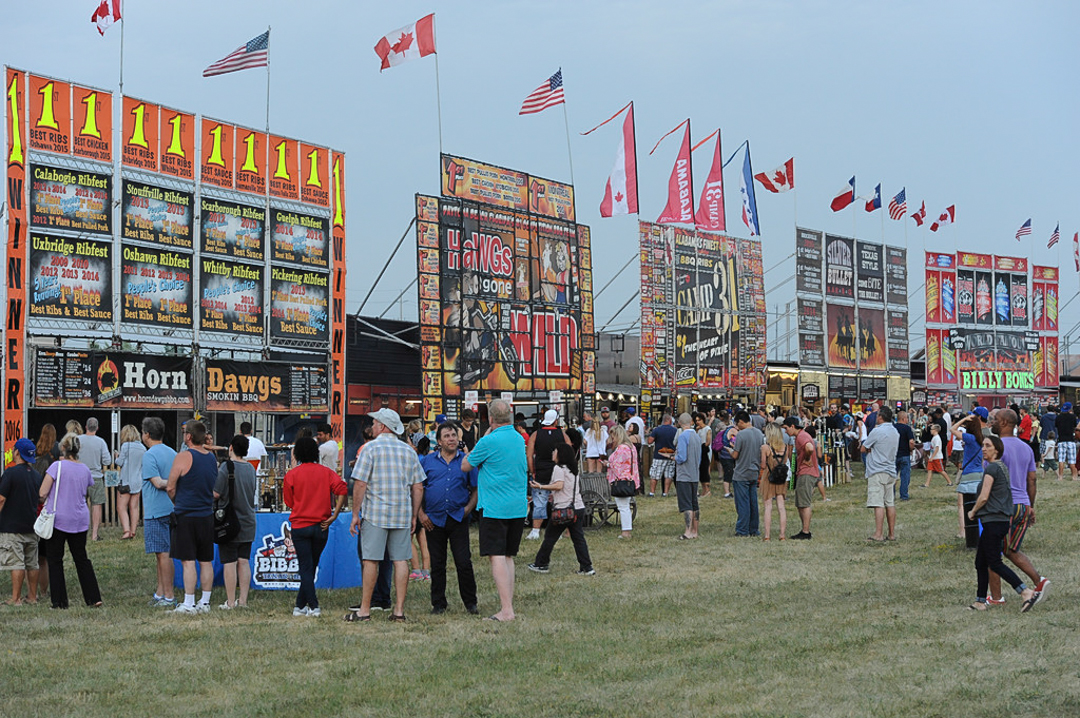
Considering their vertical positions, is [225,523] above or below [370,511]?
below

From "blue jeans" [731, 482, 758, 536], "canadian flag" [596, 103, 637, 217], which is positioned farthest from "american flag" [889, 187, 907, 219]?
"blue jeans" [731, 482, 758, 536]

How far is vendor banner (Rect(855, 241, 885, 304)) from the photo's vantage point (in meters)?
38.8

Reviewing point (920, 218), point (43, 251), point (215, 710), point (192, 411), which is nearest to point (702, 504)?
point (192, 411)

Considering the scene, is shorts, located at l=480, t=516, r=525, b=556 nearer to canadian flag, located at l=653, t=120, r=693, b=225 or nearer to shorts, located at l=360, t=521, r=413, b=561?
shorts, located at l=360, t=521, r=413, b=561

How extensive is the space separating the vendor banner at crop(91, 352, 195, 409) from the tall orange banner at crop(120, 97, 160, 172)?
329 centimetres

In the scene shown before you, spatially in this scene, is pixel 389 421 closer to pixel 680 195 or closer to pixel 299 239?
pixel 299 239

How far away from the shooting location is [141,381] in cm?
1909

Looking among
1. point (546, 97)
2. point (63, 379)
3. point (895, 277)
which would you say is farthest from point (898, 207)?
point (63, 379)

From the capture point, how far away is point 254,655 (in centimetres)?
813

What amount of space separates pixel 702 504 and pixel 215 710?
15589 mm

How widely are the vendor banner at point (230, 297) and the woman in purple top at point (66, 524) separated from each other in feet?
32.8

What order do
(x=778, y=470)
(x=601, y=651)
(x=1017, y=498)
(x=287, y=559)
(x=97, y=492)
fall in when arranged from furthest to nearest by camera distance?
(x=97, y=492) → (x=778, y=470) → (x=287, y=559) → (x=1017, y=498) → (x=601, y=651)

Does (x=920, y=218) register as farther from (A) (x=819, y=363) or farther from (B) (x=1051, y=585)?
(B) (x=1051, y=585)

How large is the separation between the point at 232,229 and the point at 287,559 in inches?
440
